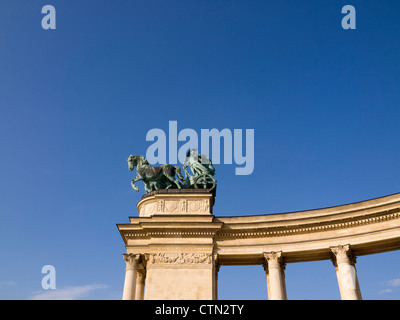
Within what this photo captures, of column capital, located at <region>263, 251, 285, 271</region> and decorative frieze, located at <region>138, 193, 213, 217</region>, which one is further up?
decorative frieze, located at <region>138, 193, 213, 217</region>

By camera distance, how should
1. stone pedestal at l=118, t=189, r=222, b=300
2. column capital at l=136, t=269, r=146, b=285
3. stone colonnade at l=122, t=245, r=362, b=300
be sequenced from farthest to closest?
column capital at l=136, t=269, r=146, b=285, stone pedestal at l=118, t=189, r=222, b=300, stone colonnade at l=122, t=245, r=362, b=300

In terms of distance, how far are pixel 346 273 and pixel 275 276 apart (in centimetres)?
622

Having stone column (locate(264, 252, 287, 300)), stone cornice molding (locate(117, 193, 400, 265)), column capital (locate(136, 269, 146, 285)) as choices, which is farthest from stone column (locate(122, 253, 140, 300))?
stone column (locate(264, 252, 287, 300))

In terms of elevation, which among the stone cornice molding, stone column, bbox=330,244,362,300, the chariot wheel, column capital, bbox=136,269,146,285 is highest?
the chariot wheel

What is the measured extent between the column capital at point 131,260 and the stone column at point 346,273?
18595mm

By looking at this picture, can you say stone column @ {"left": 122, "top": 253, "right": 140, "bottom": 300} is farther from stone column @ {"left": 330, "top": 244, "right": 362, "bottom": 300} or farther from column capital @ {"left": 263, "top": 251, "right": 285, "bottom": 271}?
stone column @ {"left": 330, "top": 244, "right": 362, "bottom": 300}

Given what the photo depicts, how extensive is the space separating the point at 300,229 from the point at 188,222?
11.0 m

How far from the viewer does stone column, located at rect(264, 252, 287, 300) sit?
1314 inches

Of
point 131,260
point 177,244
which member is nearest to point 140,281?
point 131,260

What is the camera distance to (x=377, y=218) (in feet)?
109

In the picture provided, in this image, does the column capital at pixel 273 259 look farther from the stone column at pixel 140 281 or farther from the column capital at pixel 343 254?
the stone column at pixel 140 281
